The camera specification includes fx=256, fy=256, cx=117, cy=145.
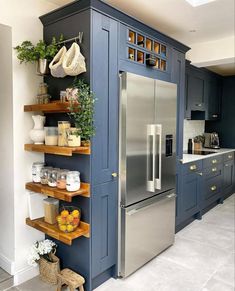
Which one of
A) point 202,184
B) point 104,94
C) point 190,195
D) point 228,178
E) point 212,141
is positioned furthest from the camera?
point 212,141

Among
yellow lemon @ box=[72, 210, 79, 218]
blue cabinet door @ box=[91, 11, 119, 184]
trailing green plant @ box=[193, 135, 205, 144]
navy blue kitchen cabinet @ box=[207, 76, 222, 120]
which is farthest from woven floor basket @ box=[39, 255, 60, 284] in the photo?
navy blue kitchen cabinet @ box=[207, 76, 222, 120]

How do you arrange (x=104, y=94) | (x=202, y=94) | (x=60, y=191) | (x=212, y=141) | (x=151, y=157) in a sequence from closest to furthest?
1. (x=60, y=191)
2. (x=104, y=94)
3. (x=151, y=157)
4. (x=202, y=94)
5. (x=212, y=141)

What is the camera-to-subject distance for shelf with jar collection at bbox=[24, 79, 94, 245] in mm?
1984

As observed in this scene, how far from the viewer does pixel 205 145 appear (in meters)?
5.45

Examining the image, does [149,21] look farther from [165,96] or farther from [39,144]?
[39,144]

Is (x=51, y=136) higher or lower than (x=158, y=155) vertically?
higher

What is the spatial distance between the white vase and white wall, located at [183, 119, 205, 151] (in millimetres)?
3180

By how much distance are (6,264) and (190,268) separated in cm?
179

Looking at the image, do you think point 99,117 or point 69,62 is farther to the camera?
point 99,117

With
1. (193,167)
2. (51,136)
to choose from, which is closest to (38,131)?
(51,136)

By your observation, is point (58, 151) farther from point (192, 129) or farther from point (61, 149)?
point (192, 129)

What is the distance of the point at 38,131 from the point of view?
2.23m

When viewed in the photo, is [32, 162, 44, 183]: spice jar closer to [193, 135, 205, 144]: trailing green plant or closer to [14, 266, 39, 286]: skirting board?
[14, 266, 39, 286]: skirting board

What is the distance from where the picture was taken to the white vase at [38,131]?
2.22 metres
